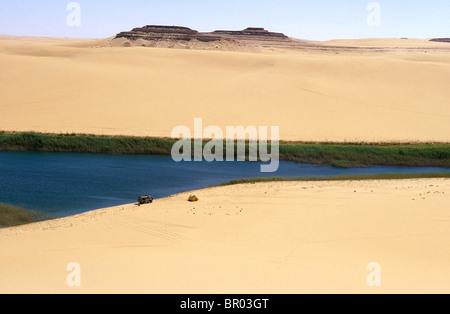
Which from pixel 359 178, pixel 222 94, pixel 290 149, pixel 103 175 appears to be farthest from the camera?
pixel 222 94

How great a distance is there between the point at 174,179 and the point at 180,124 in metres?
8.76

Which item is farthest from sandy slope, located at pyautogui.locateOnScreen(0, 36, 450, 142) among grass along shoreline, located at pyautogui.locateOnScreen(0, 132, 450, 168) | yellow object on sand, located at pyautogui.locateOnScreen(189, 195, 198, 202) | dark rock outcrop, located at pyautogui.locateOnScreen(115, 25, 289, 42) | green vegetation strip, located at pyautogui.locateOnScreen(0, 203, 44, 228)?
green vegetation strip, located at pyautogui.locateOnScreen(0, 203, 44, 228)

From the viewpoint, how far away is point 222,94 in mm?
34594

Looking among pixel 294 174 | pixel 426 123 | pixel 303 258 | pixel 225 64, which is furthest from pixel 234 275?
pixel 225 64

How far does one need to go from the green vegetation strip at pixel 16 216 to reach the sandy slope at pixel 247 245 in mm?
916

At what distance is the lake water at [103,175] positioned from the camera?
1694cm

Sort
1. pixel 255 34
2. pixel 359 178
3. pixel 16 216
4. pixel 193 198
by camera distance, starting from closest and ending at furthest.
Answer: pixel 16 216 → pixel 193 198 → pixel 359 178 → pixel 255 34

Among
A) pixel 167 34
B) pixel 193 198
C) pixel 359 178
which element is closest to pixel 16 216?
pixel 193 198

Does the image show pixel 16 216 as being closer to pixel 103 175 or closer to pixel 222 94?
pixel 103 175

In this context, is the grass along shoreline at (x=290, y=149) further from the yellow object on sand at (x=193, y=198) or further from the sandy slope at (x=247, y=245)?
the yellow object on sand at (x=193, y=198)

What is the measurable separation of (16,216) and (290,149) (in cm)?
1325

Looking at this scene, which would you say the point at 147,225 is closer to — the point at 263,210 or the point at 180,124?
the point at 263,210

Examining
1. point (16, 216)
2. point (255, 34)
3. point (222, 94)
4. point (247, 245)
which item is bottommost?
point (16, 216)

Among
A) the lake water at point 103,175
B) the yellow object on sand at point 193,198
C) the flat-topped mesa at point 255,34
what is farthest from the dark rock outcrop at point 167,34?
the yellow object on sand at point 193,198
